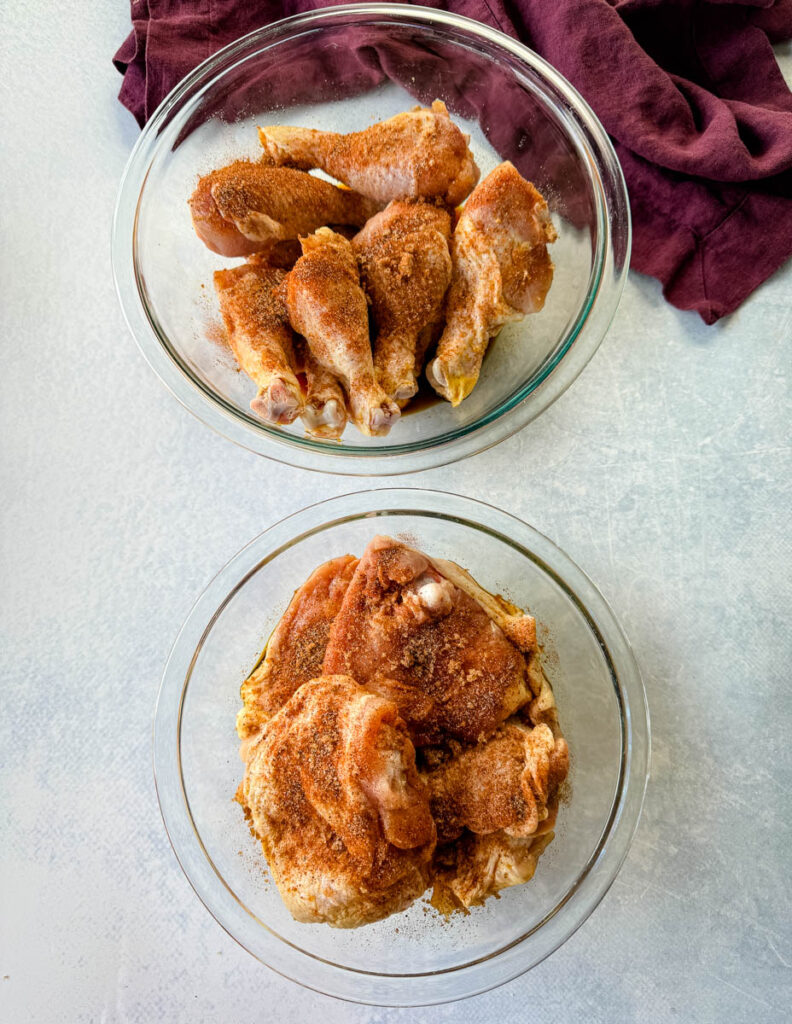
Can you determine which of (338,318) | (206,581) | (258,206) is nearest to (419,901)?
(206,581)

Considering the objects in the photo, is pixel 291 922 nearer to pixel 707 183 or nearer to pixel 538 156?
pixel 538 156

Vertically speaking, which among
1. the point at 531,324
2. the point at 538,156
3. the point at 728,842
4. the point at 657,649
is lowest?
the point at 728,842

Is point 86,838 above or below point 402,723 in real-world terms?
below

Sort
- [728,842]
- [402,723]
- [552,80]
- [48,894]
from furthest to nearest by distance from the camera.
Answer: [48,894]
[728,842]
[552,80]
[402,723]

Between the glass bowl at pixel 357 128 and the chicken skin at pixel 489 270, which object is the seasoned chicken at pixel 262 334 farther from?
the chicken skin at pixel 489 270

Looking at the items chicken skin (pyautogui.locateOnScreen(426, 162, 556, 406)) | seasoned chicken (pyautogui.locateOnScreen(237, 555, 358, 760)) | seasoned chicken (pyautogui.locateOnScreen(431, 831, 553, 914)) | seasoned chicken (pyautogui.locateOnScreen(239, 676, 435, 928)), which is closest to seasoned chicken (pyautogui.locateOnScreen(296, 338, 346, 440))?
chicken skin (pyautogui.locateOnScreen(426, 162, 556, 406))

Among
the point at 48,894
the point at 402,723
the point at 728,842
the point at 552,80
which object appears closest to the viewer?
the point at 402,723

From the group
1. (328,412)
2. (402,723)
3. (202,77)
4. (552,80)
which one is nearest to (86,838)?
(402,723)

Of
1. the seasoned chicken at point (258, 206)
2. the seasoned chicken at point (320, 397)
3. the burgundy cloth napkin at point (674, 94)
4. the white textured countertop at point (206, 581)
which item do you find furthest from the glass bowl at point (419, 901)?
the burgundy cloth napkin at point (674, 94)
